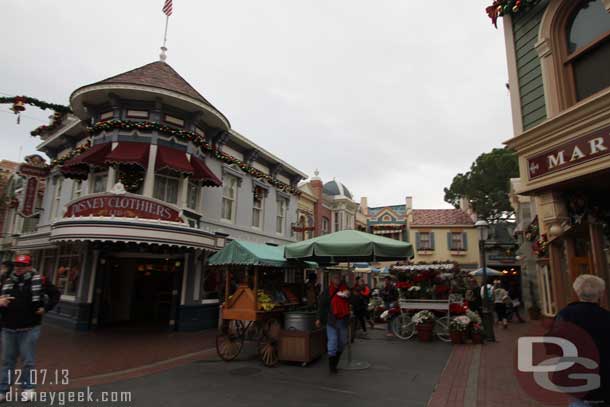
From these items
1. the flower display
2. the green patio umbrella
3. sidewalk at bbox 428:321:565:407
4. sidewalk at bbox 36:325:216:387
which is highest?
the green patio umbrella

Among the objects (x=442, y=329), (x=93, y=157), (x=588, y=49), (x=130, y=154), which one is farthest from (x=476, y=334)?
(x=93, y=157)

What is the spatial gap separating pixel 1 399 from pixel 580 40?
10.2 meters

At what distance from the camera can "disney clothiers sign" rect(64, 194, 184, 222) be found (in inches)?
426

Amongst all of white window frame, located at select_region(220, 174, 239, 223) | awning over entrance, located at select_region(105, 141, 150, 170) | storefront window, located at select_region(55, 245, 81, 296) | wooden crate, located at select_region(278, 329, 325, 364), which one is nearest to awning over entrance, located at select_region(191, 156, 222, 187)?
awning over entrance, located at select_region(105, 141, 150, 170)

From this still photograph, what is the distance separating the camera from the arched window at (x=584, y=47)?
548 centimetres

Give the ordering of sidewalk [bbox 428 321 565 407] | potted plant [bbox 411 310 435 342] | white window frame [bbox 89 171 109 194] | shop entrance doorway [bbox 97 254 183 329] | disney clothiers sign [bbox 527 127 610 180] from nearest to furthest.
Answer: disney clothiers sign [bbox 527 127 610 180], sidewalk [bbox 428 321 565 407], potted plant [bbox 411 310 435 342], white window frame [bbox 89 171 109 194], shop entrance doorway [bbox 97 254 183 329]

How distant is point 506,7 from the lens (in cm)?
694

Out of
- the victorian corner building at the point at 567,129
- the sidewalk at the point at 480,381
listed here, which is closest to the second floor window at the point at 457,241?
the sidewalk at the point at 480,381

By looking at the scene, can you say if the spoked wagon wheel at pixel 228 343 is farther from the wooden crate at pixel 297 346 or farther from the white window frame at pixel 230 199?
the white window frame at pixel 230 199

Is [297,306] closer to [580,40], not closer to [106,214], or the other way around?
[106,214]

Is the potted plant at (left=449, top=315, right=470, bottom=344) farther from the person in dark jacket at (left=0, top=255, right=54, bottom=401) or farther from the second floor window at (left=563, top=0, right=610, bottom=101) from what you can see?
the person in dark jacket at (left=0, top=255, right=54, bottom=401)

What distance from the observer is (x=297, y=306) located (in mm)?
9945

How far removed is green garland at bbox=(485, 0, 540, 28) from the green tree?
26.5 metres

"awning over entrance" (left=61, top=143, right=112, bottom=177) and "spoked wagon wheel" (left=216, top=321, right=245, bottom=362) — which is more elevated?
"awning over entrance" (left=61, top=143, right=112, bottom=177)
